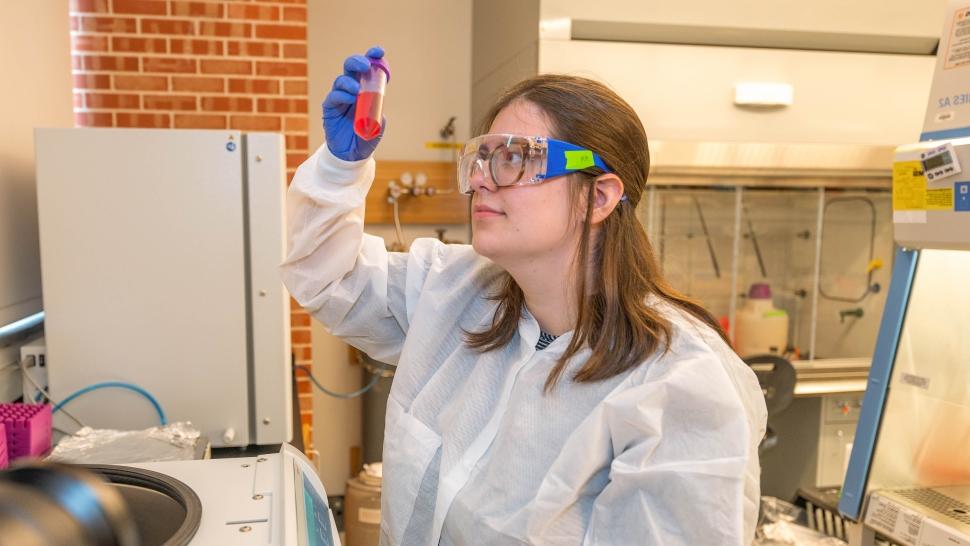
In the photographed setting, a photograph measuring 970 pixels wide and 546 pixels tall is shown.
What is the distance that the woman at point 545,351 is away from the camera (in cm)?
94

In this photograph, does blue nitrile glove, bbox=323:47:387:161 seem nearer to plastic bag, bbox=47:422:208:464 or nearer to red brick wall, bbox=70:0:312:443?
plastic bag, bbox=47:422:208:464

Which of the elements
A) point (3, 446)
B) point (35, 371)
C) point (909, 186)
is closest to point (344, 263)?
point (3, 446)

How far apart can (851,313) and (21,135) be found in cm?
287

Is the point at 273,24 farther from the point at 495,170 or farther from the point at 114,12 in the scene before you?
the point at 495,170

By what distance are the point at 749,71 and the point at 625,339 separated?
164 centimetres

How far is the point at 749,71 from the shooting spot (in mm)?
2348

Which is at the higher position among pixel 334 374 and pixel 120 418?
pixel 120 418

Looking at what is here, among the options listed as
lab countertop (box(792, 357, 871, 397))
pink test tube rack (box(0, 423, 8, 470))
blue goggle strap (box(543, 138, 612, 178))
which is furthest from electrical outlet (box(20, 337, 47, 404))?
lab countertop (box(792, 357, 871, 397))

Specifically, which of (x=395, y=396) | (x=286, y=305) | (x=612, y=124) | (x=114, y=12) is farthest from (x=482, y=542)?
(x=114, y=12)

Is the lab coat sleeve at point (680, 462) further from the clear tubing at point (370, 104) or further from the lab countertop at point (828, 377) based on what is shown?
the lab countertop at point (828, 377)

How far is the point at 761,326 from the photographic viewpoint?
9.13 feet

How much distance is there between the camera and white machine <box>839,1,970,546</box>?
4.54ft

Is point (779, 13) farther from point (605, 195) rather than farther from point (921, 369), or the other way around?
point (605, 195)

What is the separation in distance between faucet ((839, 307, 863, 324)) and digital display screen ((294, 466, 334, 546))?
2.58 m
